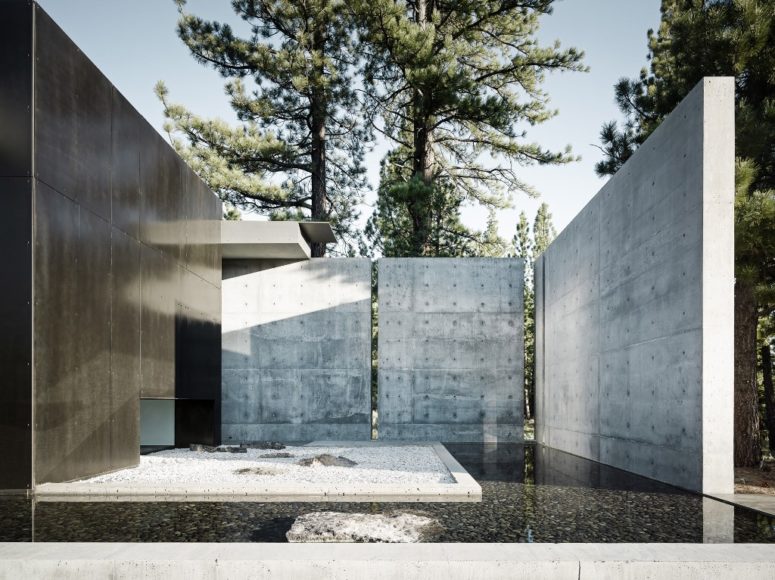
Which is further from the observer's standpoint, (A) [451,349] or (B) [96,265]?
(A) [451,349]

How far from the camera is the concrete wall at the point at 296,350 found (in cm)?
1111

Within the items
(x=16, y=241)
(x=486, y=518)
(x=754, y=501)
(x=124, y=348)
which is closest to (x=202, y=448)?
(x=124, y=348)

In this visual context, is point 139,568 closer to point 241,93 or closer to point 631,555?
point 631,555

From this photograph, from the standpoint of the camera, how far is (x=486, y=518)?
4.22 metres

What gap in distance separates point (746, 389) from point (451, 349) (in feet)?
15.4

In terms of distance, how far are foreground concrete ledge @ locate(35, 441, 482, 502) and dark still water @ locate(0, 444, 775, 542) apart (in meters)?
0.19

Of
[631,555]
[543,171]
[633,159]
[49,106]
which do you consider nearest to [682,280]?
[633,159]

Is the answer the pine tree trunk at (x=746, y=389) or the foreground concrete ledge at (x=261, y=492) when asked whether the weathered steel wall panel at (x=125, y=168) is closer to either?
the foreground concrete ledge at (x=261, y=492)

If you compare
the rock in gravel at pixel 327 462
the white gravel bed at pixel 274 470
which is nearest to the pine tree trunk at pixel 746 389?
the white gravel bed at pixel 274 470

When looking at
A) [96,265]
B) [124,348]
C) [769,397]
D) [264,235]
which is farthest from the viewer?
[769,397]

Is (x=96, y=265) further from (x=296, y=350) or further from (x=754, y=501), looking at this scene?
(x=296, y=350)

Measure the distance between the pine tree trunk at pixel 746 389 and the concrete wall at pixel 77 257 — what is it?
6.31m

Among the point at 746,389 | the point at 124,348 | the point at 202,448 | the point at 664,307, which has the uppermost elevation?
the point at 664,307

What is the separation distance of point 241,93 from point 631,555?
39.9 ft
